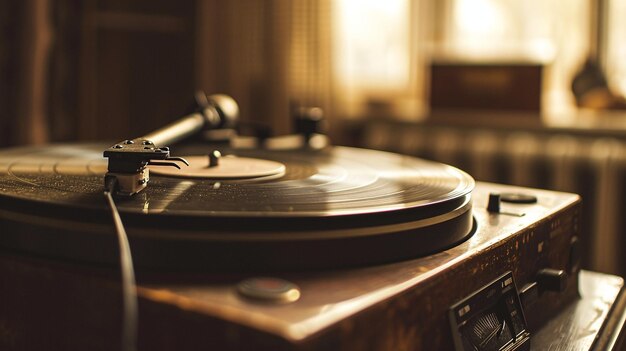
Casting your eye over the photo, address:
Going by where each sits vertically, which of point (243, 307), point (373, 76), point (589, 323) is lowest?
point (589, 323)

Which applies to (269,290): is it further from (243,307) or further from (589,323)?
(589,323)

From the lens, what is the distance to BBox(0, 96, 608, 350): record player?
1.48ft

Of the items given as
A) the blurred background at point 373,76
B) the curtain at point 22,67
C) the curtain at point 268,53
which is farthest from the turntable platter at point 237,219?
the curtain at point 268,53

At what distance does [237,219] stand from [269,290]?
0.08 meters

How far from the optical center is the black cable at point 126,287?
0.40m

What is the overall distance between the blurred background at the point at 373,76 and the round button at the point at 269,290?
1440mm

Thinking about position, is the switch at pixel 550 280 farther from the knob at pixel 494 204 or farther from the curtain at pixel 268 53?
the curtain at pixel 268 53

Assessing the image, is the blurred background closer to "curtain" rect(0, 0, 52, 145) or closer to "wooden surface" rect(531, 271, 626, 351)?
"curtain" rect(0, 0, 52, 145)

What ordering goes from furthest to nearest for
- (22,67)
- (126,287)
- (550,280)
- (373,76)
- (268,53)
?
(373,76), (268,53), (22,67), (550,280), (126,287)

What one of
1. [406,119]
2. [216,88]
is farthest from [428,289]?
[216,88]

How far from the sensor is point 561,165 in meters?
1.88

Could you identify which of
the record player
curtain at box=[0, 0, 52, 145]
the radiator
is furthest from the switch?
curtain at box=[0, 0, 52, 145]

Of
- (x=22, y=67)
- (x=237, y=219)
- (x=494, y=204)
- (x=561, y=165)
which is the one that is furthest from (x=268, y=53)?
(x=237, y=219)

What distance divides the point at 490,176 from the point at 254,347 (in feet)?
5.48
